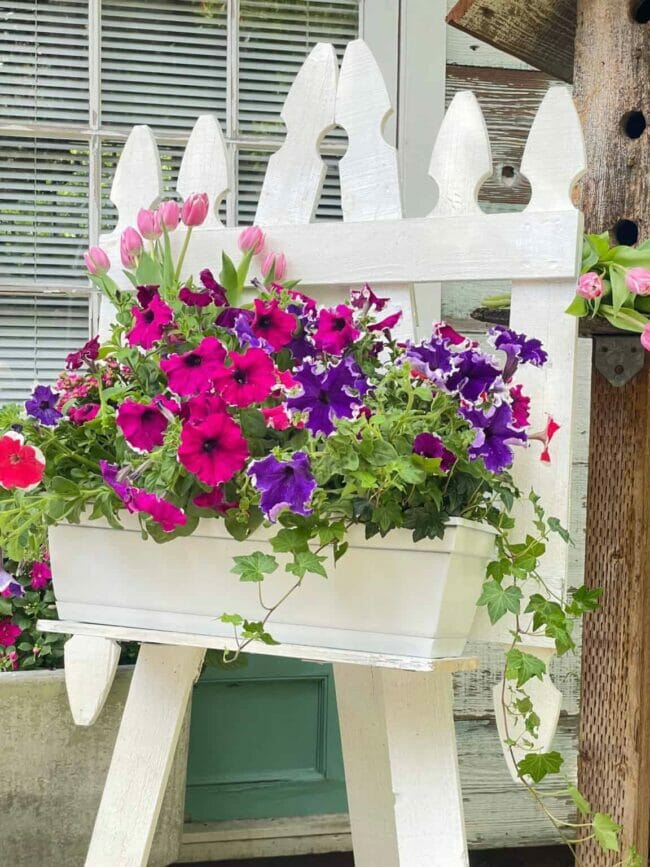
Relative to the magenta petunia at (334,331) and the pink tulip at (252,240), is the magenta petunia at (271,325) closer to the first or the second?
the magenta petunia at (334,331)

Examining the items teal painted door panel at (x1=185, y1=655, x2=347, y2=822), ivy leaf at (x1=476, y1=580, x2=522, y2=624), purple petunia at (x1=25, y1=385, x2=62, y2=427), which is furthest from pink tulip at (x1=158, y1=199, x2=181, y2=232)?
teal painted door panel at (x1=185, y1=655, x2=347, y2=822)

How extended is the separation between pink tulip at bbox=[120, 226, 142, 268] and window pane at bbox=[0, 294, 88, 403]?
0.75 meters

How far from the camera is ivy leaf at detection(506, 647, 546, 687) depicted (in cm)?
105

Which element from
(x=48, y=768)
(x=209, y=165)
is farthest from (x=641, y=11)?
(x=48, y=768)

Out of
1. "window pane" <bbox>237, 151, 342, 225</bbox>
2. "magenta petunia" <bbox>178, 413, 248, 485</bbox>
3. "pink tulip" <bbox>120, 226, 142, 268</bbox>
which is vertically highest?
"window pane" <bbox>237, 151, 342, 225</bbox>

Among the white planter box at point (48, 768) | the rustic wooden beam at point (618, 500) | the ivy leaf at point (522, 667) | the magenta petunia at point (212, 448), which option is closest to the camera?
the magenta petunia at point (212, 448)

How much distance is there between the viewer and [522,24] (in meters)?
1.53

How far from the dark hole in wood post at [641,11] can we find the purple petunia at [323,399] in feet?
2.51

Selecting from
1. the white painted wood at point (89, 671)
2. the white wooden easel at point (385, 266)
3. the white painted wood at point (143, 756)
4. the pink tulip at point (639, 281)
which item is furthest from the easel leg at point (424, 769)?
the pink tulip at point (639, 281)

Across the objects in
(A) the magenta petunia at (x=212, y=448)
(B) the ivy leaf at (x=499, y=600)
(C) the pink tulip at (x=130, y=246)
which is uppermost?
(C) the pink tulip at (x=130, y=246)

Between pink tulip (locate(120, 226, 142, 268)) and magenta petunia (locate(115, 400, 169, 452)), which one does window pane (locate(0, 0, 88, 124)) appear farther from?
magenta petunia (locate(115, 400, 169, 452))

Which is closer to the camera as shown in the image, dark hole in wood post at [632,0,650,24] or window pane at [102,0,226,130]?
dark hole in wood post at [632,0,650,24]

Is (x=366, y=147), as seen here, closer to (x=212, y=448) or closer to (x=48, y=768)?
(x=212, y=448)

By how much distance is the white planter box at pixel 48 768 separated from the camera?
1.60 meters
